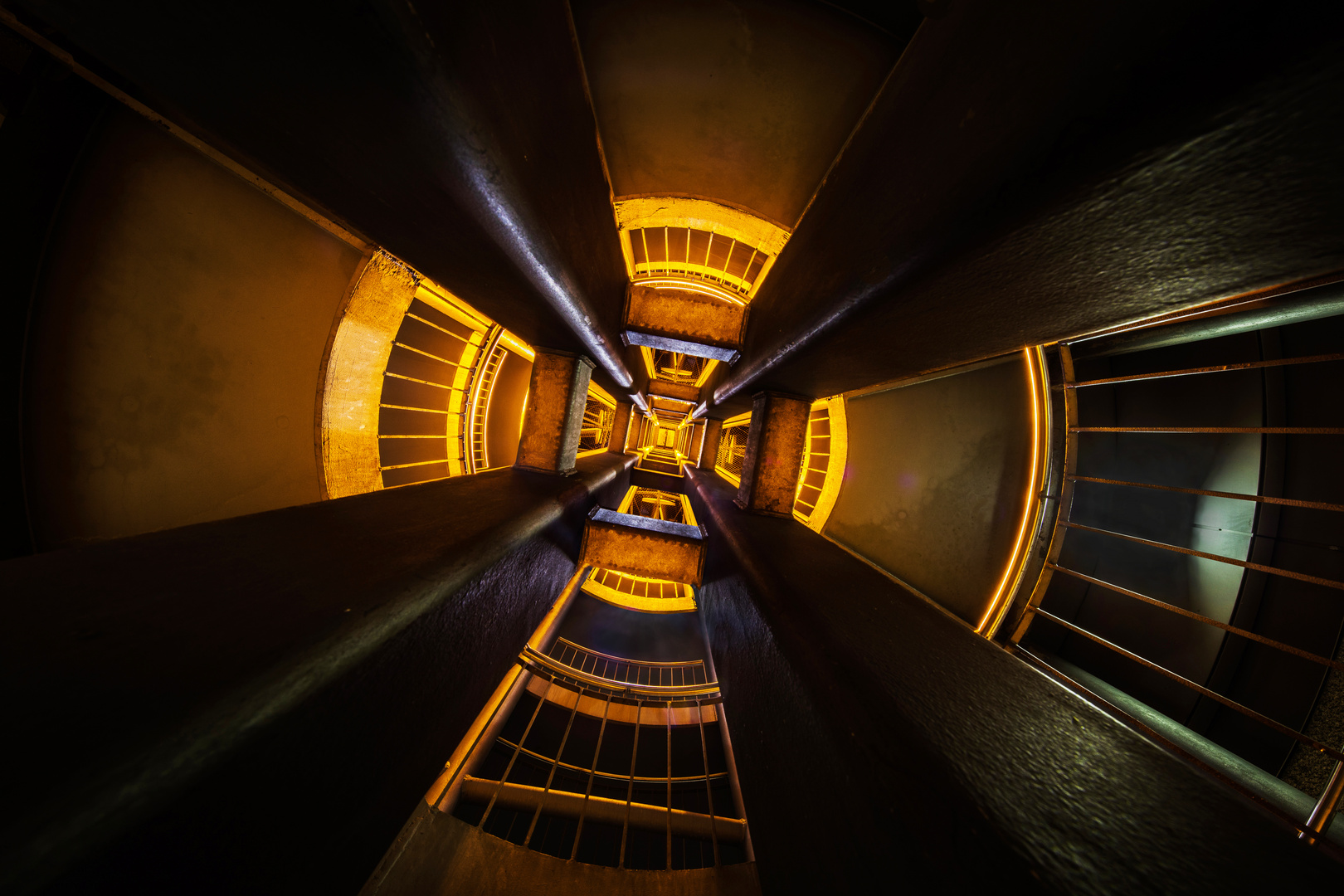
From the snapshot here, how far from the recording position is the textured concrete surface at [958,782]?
34.6 inches

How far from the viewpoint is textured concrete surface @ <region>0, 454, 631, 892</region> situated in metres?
0.68

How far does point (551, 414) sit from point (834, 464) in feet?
13.7

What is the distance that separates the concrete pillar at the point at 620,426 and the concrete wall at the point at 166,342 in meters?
6.37

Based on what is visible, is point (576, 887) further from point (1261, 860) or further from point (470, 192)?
point (470, 192)

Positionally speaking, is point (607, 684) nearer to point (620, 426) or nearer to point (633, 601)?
point (633, 601)

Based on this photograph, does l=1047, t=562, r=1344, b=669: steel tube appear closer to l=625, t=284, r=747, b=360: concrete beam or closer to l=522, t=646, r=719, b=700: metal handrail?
l=625, t=284, r=747, b=360: concrete beam

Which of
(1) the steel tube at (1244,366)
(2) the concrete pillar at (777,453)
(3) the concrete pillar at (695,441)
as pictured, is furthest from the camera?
(3) the concrete pillar at (695,441)

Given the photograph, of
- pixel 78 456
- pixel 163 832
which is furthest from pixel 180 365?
pixel 163 832

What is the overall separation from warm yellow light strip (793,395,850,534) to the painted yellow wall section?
5433mm

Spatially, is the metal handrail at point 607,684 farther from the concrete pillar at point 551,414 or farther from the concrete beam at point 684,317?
the concrete beam at point 684,317

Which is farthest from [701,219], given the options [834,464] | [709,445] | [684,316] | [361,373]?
[709,445]

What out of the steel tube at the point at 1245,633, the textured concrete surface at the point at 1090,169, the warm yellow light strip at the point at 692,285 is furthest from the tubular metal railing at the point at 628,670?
the textured concrete surface at the point at 1090,169

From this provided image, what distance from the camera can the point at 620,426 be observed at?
978 centimetres

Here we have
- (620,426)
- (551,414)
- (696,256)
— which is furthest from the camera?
(620,426)
